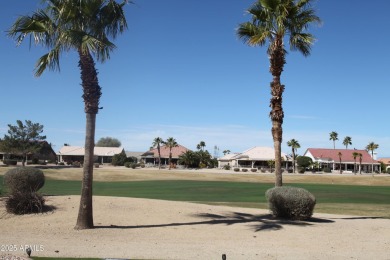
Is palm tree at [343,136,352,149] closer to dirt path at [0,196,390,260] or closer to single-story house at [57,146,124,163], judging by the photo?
single-story house at [57,146,124,163]

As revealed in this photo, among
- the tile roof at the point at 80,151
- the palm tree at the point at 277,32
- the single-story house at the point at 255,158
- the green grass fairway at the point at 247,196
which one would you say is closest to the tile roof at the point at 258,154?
the single-story house at the point at 255,158

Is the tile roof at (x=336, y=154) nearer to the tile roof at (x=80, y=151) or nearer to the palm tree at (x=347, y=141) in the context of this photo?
the palm tree at (x=347, y=141)

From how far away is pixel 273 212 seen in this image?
17.2 meters

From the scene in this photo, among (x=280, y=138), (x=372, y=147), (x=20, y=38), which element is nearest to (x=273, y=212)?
(x=280, y=138)

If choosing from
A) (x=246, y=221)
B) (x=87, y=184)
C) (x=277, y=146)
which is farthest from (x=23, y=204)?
(x=277, y=146)

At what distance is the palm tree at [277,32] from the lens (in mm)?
18969

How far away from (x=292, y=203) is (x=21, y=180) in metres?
10.2

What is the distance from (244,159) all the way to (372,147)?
4043 cm

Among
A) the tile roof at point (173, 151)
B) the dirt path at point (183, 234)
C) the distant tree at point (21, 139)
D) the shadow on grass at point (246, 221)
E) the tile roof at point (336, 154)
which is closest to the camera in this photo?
the dirt path at point (183, 234)

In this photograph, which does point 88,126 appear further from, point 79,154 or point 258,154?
point 79,154

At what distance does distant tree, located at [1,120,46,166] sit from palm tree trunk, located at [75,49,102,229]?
71421 millimetres

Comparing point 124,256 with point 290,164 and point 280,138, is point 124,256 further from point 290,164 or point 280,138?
point 290,164

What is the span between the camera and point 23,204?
1570 cm

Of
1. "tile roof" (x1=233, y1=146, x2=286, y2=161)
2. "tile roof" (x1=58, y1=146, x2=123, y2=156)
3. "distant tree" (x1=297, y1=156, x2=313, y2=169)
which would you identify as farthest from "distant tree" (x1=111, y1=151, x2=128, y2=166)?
"distant tree" (x1=297, y1=156, x2=313, y2=169)
